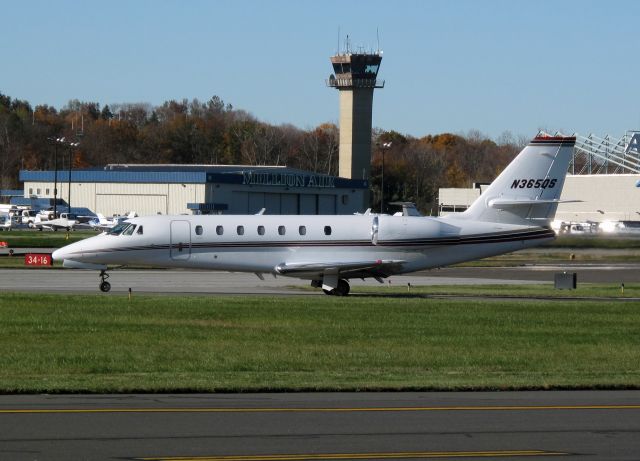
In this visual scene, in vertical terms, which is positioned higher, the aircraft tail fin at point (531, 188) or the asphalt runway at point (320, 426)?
the aircraft tail fin at point (531, 188)

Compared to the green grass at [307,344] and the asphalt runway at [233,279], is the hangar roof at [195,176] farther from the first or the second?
the green grass at [307,344]

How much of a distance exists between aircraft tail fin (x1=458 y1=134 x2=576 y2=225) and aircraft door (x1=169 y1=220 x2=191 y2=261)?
30.9ft

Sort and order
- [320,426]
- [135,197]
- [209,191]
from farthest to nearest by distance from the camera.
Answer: [135,197]
[209,191]
[320,426]

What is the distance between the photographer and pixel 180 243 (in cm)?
3694

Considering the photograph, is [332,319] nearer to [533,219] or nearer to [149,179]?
[533,219]

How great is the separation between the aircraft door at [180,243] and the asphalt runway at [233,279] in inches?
72.9

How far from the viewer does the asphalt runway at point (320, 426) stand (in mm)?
12102

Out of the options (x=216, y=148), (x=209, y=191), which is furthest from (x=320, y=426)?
(x=216, y=148)

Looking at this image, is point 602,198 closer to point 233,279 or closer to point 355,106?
point 355,106

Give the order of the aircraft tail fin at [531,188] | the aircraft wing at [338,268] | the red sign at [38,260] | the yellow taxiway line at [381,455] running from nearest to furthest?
the yellow taxiway line at [381,455], the aircraft wing at [338,268], the aircraft tail fin at [531,188], the red sign at [38,260]

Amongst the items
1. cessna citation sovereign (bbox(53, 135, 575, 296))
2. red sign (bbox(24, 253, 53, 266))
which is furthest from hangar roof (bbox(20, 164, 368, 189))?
cessna citation sovereign (bbox(53, 135, 575, 296))

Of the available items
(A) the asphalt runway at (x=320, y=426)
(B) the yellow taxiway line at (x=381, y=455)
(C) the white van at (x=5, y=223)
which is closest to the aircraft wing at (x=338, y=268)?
(A) the asphalt runway at (x=320, y=426)

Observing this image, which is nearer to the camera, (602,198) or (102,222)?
(102,222)

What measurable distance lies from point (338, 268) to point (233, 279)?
10.4 metres
